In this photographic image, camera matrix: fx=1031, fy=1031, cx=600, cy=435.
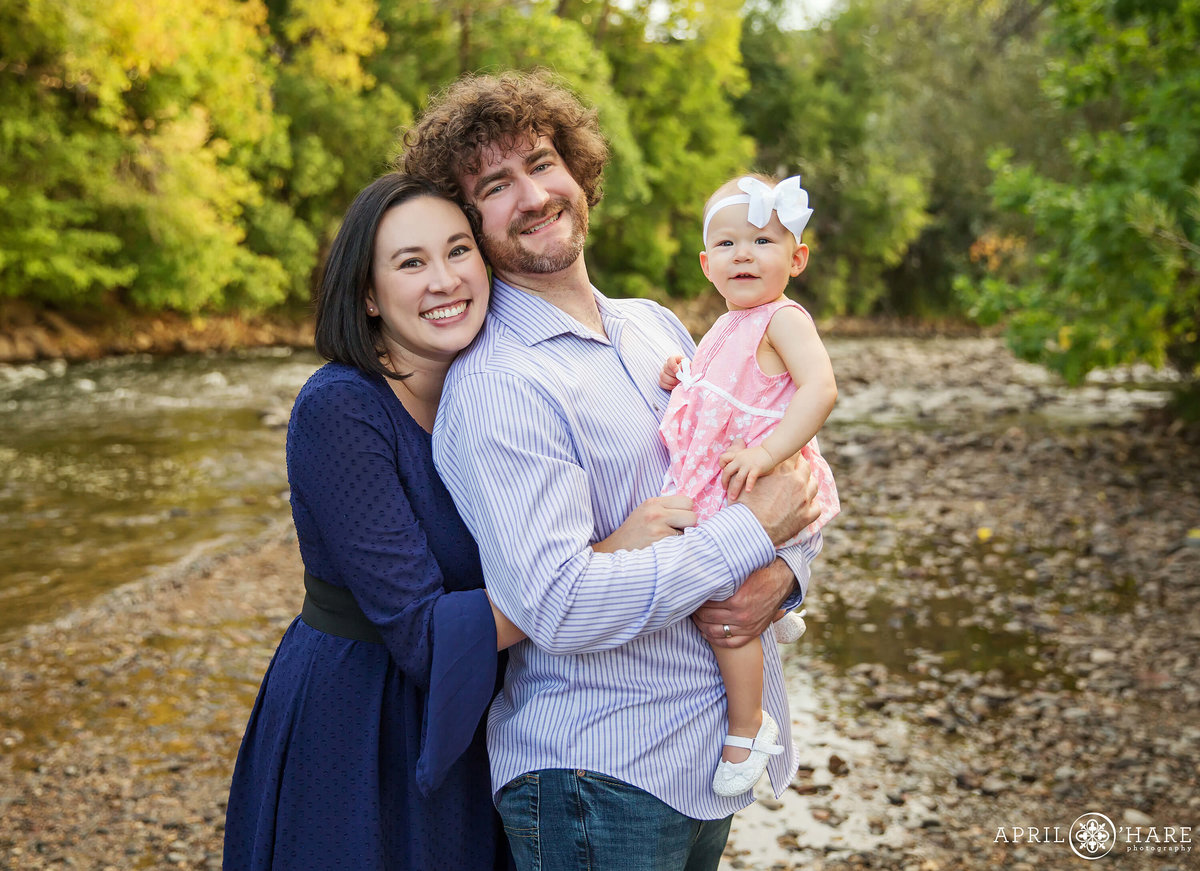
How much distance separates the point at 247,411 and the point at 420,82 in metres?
13.3

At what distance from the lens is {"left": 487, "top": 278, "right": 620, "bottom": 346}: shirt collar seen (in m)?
2.27

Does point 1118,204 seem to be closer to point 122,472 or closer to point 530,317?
point 530,317

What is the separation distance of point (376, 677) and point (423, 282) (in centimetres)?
85

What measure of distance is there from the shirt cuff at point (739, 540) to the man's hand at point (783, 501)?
0.03 m

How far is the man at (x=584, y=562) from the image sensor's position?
6.46 ft

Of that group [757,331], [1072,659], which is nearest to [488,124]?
[757,331]

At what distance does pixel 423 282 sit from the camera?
2232 mm

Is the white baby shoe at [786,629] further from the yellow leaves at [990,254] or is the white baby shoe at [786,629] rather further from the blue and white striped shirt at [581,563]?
the yellow leaves at [990,254]

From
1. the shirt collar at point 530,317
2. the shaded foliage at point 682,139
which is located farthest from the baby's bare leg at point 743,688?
the shaded foliage at point 682,139

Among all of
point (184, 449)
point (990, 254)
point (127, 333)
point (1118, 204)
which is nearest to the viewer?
point (1118, 204)

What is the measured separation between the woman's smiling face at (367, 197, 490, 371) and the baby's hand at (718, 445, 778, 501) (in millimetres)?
636

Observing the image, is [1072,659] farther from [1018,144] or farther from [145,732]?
[1018,144]

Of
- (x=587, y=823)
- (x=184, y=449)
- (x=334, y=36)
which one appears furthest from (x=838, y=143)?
(x=587, y=823)

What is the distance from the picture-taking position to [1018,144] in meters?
18.4
